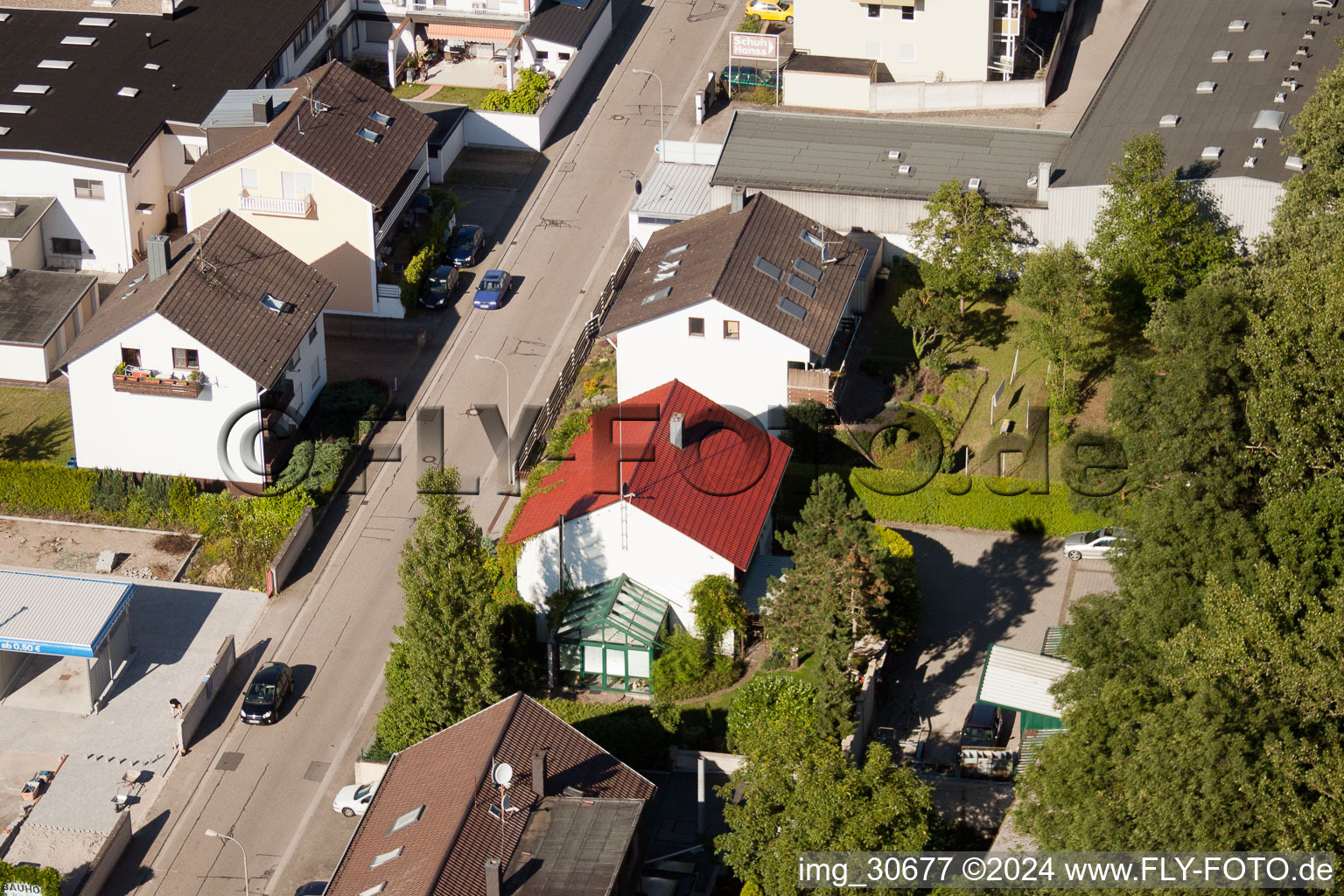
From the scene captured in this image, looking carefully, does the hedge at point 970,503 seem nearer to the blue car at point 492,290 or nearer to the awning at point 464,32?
the blue car at point 492,290

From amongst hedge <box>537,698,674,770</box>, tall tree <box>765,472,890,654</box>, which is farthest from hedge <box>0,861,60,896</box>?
tall tree <box>765,472,890,654</box>

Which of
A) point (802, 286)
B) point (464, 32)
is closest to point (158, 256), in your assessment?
point (802, 286)

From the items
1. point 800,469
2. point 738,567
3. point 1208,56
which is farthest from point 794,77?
point 738,567

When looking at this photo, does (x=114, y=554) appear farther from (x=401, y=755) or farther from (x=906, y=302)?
(x=906, y=302)

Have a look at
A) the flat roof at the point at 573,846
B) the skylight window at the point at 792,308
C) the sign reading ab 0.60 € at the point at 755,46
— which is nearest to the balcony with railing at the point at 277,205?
the skylight window at the point at 792,308

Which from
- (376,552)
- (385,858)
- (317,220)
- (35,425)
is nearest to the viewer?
(385,858)

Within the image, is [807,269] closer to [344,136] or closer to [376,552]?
[376,552]
